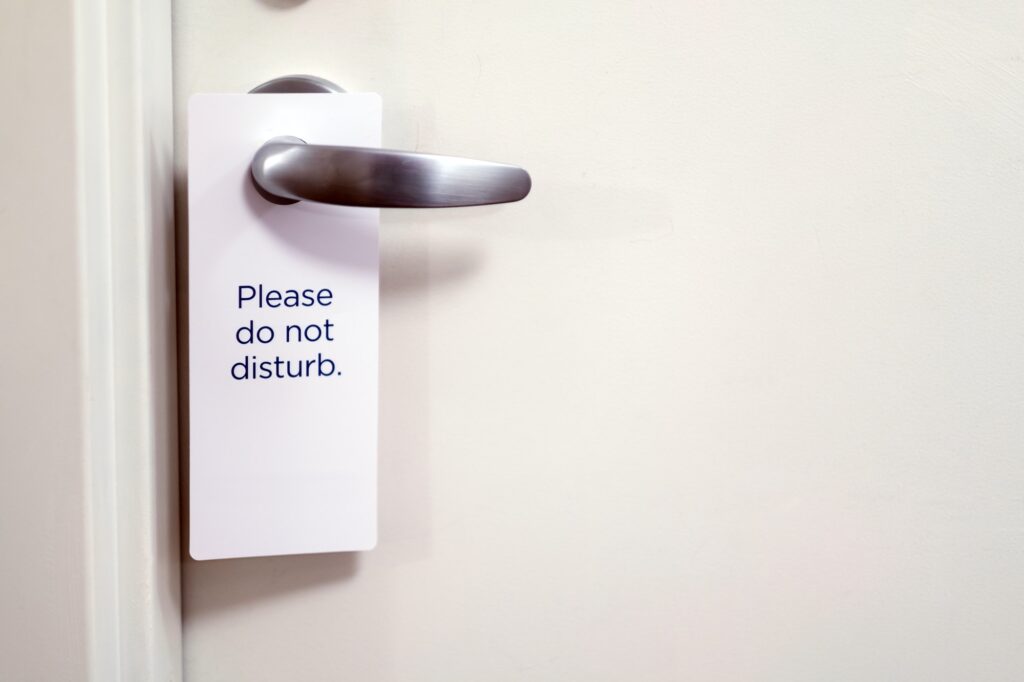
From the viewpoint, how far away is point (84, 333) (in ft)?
0.90

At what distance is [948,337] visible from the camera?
1.25 ft

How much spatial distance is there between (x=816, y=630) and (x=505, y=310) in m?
0.23

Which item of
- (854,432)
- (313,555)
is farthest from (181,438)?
(854,432)

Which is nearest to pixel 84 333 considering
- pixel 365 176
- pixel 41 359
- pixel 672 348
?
pixel 41 359

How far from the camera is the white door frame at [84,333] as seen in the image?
0.87 ft

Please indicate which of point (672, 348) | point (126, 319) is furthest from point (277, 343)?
point (672, 348)

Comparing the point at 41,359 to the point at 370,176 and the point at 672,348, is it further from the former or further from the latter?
the point at 672,348

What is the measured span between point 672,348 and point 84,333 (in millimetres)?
253

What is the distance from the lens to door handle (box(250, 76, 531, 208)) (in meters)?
0.28

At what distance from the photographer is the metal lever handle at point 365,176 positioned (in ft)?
0.92

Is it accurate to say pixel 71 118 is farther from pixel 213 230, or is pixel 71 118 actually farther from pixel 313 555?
pixel 313 555

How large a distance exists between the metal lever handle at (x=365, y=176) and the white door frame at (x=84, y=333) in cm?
6

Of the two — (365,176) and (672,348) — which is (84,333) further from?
(672,348)

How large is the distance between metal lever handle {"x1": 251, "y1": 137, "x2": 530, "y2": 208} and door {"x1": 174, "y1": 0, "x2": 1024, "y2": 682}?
55 mm
